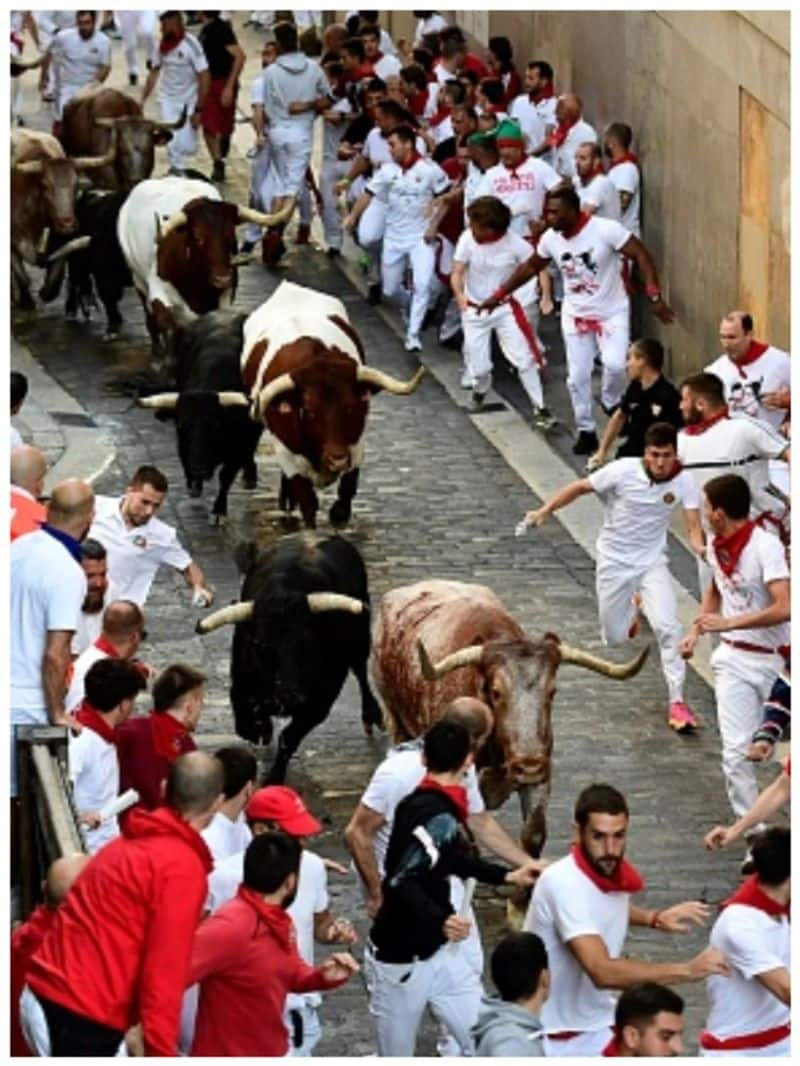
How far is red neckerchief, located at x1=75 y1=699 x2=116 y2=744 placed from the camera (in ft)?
48.3

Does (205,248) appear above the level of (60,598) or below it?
below

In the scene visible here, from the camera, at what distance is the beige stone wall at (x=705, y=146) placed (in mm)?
23328

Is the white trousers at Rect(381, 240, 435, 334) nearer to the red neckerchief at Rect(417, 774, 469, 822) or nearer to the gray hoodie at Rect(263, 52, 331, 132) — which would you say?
the gray hoodie at Rect(263, 52, 331, 132)

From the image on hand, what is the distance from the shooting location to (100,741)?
14703mm

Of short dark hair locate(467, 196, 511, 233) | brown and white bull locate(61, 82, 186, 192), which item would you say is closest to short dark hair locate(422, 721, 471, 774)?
short dark hair locate(467, 196, 511, 233)

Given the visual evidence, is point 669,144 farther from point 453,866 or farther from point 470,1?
point 453,866

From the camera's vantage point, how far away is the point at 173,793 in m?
12.2

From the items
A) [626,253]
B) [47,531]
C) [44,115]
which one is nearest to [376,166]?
[626,253]

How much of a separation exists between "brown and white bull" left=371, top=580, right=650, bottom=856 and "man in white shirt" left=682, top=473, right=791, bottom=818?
0.74m

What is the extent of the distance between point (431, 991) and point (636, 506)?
5.71 metres

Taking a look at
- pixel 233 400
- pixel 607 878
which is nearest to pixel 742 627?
pixel 607 878

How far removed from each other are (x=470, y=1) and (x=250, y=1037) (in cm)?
1384

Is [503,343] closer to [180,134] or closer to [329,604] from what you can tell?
[329,604]

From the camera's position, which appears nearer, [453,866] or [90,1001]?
[90,1001]
